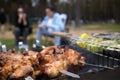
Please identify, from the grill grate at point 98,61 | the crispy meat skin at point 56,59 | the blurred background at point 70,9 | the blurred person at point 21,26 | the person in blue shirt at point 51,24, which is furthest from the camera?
the blurred background at point 70,9

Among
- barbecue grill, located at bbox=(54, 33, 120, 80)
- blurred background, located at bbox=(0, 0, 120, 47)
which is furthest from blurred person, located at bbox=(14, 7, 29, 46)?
blurred background, located at bbox=(0, 0, 120, 47)

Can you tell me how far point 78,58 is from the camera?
11.8 feet

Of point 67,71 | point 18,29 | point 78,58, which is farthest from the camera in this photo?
point 18,29

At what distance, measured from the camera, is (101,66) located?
350cm

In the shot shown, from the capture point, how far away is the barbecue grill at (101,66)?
10.8 feet

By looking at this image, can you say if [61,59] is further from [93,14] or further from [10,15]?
[93,14]

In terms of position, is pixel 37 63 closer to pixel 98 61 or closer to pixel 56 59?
pixel 56 59

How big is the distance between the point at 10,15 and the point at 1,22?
85.3ft

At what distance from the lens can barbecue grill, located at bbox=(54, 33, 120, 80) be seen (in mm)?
3293

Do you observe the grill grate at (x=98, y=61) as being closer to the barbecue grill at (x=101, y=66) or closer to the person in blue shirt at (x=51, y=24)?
the barbecue grill at (x=101, y=66)

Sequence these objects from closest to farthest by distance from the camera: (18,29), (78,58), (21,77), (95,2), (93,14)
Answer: (21,77) → (78,58) → (18,29) → (95,2) → (93,14)

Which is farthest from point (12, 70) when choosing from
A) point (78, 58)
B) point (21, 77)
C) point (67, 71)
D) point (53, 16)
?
point (53, 16)

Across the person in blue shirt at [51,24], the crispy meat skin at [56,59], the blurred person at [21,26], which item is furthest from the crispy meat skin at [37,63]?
the blurred person at [21,26]

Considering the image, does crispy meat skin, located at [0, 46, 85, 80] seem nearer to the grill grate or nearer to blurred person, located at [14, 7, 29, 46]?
the grill grate
